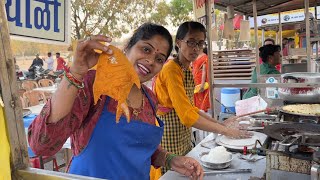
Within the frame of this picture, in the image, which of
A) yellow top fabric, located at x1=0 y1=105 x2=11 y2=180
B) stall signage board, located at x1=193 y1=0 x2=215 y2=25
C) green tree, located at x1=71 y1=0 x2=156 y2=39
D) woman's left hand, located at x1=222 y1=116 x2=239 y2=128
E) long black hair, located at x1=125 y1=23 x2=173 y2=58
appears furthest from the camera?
green tree, located at x1=71 y1=0 x2=156 y2=39

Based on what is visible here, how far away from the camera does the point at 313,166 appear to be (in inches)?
41.0

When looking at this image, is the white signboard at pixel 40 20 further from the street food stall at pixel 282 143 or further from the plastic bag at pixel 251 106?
the plastic bag at pixel 251 106

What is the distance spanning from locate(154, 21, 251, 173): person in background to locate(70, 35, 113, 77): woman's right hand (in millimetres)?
1310

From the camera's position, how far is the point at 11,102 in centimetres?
82

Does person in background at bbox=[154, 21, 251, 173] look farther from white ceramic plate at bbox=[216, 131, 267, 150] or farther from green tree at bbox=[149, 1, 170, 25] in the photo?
green tree at bbox=[149, 1, 170, 25]

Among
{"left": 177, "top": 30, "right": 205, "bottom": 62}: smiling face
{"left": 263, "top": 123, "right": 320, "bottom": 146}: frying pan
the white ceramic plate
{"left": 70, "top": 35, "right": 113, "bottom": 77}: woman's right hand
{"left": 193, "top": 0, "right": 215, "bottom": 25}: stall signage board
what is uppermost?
{"left": 193, "top": 0, "right": 215, "bottom": 25}: stall signage board

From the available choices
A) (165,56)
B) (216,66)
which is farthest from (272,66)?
(216,66)

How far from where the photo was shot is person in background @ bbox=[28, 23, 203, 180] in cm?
103

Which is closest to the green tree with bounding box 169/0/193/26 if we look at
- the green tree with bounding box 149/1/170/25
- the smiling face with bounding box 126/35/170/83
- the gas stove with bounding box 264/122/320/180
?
the green tree with bounding box 149/1/170/25

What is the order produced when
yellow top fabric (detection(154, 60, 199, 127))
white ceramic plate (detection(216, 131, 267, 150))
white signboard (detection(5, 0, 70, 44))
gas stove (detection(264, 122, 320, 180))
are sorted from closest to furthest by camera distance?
1. white signboard (detection(5, 0, 70, 44))
2. gas stove (detection(264, 122, 320, 180))
3. white ceramic plate (detection(216, 131, 267, 150))
4. yellow top fabric (detection(154, 60, 199, 127))

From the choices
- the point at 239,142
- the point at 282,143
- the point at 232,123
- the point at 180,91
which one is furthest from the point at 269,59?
the point at 282,143

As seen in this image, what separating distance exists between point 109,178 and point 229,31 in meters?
2.80

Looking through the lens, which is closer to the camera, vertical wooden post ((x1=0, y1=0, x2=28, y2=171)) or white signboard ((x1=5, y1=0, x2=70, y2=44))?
vertical wooden post ((x1=0, y1=0, x2=28, y2=171))

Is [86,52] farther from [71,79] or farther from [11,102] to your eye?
[11,102]
